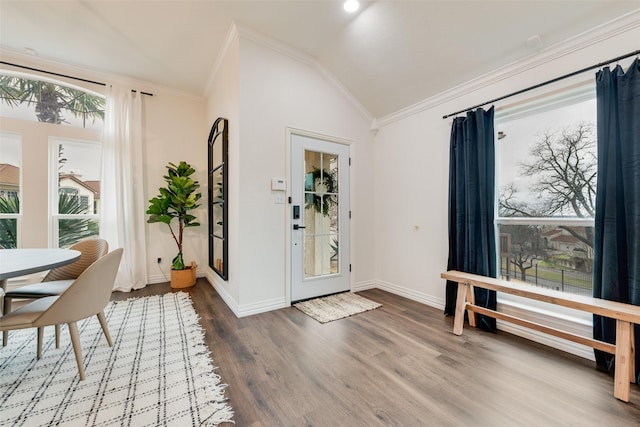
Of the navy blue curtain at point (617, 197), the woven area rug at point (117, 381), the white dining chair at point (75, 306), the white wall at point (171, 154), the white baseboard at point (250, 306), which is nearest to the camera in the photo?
the woven area rug at point (117, 381)

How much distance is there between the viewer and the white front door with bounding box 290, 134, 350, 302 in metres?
3.09

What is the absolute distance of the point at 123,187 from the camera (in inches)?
139

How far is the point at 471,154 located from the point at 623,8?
134 centimetres

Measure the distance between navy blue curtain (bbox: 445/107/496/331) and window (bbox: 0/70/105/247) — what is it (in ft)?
15.9

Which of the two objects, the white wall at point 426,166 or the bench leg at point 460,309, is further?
the bench leg at point 460,309

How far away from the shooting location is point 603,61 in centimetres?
193

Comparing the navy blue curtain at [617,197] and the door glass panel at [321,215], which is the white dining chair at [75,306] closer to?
the door glass panel at [321,215]

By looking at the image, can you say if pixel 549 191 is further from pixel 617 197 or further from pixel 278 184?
pixel 278 184

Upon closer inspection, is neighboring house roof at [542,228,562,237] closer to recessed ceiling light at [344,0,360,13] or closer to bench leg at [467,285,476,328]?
bench leg at [467,285,476,328]

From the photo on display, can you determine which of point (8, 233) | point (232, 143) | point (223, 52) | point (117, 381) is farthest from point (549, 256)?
point (8, 233)

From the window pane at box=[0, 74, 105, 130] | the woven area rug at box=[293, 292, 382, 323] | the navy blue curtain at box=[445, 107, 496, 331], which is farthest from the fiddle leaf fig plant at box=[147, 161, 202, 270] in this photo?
the navy blue curtain at box=[445, 107, 496, 331]

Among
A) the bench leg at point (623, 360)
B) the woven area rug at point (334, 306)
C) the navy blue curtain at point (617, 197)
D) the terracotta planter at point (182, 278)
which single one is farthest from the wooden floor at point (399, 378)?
the terracotta planter at point (182, 278)

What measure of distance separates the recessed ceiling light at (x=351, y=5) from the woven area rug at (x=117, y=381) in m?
3.38

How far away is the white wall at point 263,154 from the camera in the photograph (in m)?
2.73
